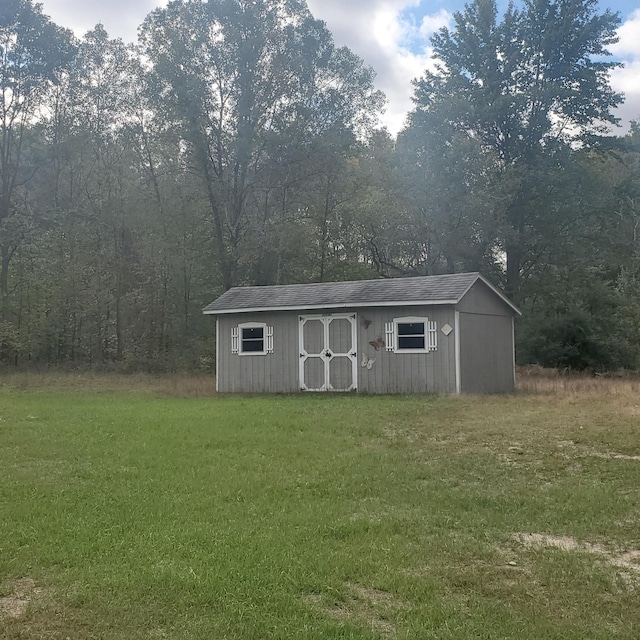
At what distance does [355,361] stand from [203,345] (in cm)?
1123

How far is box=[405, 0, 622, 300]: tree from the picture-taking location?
2709cm

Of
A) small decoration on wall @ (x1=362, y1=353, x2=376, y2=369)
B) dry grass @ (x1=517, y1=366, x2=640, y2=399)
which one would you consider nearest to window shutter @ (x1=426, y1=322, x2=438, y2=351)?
small decoration on wall @ (x1=362, y1=353, x2=376, y2=369)

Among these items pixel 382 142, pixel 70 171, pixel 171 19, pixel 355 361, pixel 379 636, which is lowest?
pixel 379 636

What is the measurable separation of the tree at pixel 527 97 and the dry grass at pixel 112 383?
13.8 meters

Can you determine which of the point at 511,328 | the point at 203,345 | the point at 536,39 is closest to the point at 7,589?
→ the point at 511,328

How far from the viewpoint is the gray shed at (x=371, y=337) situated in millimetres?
14922

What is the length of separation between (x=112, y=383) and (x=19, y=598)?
676 inches

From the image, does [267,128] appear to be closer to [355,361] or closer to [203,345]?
[203,345]

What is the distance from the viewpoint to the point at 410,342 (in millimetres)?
15266

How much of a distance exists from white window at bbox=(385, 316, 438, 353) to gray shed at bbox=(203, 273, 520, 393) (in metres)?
0.02

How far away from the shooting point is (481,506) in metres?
5.49

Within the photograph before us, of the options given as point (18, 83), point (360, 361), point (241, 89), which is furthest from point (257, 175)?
point (360, 361)

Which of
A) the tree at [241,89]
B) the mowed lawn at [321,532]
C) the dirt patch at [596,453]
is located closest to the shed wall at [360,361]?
the mowed lawn at [321,532]

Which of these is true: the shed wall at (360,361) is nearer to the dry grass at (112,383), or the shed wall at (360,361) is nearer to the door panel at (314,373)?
the door panel at (314,373)
